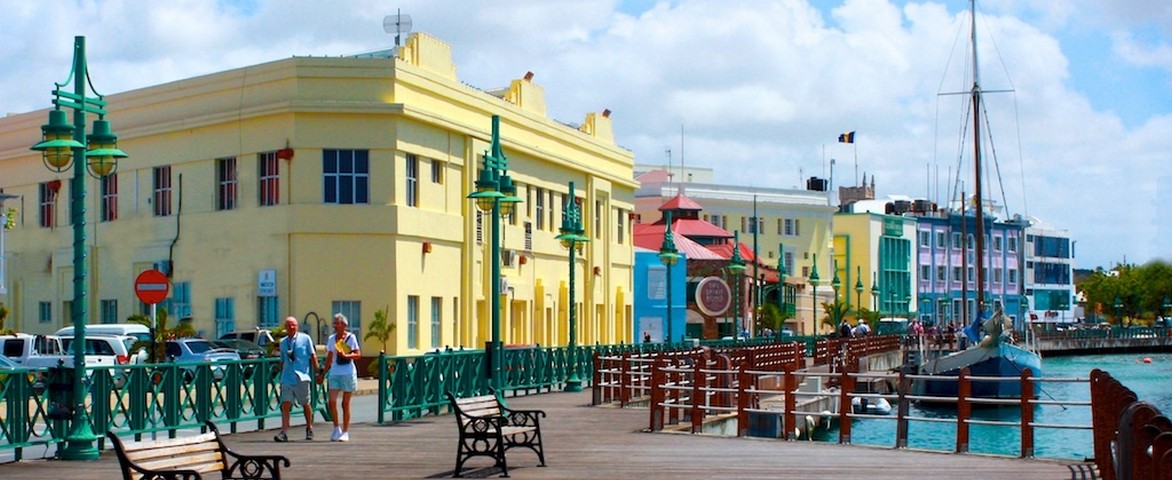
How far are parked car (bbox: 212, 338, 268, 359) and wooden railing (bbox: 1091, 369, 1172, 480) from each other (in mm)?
25539

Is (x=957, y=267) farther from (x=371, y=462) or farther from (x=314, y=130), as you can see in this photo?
(x=371, y=462)

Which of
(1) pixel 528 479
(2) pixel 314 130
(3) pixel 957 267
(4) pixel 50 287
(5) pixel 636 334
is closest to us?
(1) pixel 528 479

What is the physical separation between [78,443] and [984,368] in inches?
1591

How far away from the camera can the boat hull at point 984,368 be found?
54.2 meters

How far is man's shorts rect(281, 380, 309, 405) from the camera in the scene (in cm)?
2198

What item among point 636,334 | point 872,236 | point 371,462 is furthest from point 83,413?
point 872,236

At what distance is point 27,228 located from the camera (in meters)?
53.6

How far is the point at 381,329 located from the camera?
43.8m

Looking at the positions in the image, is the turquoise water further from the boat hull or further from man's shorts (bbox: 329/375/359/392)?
man's shorts (bbox: 329/375/359/392)

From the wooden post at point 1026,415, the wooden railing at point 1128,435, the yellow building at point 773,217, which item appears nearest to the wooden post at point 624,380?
the wooden post at point 1026,415

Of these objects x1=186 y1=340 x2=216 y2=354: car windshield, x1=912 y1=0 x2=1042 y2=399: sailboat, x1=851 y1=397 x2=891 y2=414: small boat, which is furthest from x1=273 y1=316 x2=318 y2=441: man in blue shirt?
x1=912 y1=0 x2=1042 y2=399: sailboat

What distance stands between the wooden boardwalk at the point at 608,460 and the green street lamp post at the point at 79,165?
46 cm

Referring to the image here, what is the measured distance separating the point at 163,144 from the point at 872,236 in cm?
7778

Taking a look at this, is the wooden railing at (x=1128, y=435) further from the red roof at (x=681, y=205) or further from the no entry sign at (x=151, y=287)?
the red roof at (x=681, y=205)
